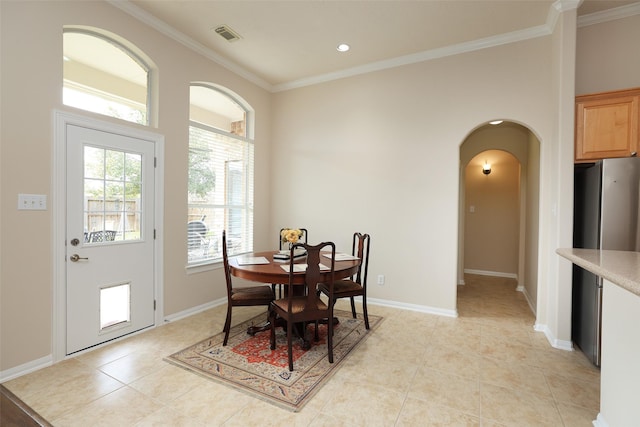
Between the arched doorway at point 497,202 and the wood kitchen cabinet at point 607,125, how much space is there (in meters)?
2.01

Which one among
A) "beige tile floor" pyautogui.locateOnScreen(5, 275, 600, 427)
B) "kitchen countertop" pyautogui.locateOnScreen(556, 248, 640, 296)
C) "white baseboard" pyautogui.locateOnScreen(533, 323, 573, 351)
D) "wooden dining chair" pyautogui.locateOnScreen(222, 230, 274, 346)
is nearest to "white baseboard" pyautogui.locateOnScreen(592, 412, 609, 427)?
"beige tile floor" pyautogui.locateOnScreen(5, 275, 600, 427)

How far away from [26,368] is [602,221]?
4.67 metres

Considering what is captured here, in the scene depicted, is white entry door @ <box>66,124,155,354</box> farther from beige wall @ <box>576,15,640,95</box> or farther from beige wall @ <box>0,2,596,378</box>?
beige wall @ <box>576,15,640,95</box>

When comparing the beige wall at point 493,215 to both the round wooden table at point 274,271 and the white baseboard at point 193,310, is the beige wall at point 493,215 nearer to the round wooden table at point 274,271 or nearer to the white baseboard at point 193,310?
the round wooden table at point 274,271

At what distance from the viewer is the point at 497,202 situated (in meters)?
5.89

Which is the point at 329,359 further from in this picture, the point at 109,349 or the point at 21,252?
the point at 21,252

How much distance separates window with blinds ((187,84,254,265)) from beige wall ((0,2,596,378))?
19 cm

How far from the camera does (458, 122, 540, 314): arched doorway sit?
488 cm

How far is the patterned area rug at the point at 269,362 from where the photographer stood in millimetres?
2158

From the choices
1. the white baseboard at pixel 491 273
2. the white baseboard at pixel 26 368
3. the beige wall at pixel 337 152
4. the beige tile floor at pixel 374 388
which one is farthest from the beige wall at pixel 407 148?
the white baseboard at pixel 26 368

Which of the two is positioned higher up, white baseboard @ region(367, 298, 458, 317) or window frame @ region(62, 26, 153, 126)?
window frame @ region(62, 26, 153, 126)

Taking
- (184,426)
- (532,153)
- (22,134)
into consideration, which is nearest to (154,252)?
(22,134)

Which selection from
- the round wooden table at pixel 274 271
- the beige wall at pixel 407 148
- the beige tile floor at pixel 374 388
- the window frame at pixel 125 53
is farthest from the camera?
the beige wall at pixel 407 148

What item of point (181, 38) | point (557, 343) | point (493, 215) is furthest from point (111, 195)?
point (493, 215)
